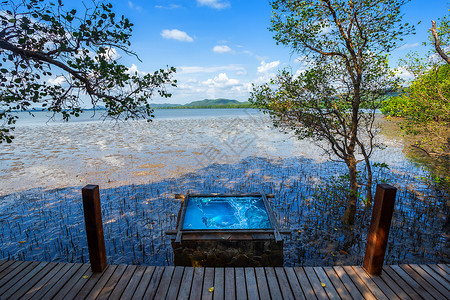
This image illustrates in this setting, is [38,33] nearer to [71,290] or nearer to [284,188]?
[71,290]

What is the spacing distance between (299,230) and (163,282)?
24.1ft

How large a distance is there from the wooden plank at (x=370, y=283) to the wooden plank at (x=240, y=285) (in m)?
2.45

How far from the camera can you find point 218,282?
4.63 m

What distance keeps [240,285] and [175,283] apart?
1.33 meters

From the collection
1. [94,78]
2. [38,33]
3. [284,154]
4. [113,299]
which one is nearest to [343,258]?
[113,299]

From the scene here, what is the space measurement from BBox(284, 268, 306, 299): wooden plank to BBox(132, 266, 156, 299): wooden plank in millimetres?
2904

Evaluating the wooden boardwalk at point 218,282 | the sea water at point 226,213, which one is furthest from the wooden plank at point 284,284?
the sea water at point 226,213

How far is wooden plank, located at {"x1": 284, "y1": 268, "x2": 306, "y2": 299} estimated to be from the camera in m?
4.30

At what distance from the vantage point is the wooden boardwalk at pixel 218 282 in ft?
14.1

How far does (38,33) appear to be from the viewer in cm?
493

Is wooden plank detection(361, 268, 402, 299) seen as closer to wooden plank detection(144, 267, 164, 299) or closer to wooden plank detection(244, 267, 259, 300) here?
wooden plank detection(244, 267, 259, 300)

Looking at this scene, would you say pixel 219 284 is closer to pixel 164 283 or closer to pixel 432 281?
pixel 164 283

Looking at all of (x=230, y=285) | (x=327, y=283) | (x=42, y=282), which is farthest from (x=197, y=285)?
(x=42, y=282)

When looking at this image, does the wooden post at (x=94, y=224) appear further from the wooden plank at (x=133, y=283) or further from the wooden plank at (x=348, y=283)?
the wooden plank at (x=348, y=283)
